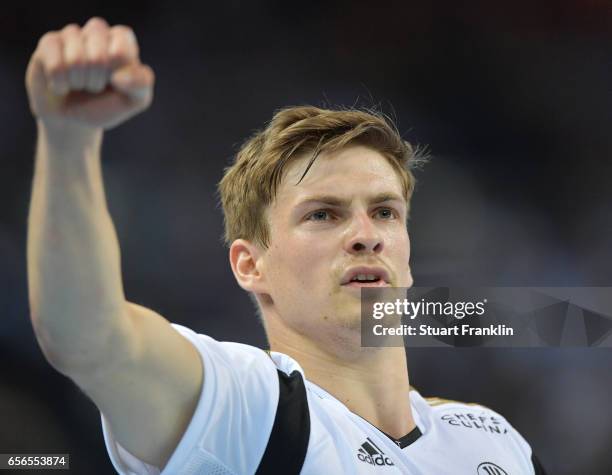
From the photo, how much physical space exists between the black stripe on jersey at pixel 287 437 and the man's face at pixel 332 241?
1.45ft

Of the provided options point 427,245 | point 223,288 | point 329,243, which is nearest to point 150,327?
point 329,243

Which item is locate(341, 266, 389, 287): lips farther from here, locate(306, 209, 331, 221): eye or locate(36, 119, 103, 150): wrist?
locate(36, 119, 103, 150): wrist

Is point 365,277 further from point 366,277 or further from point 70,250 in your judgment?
point 70,250

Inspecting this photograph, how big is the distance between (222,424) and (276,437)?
0.50ft

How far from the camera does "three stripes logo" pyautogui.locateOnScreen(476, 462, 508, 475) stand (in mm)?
2252

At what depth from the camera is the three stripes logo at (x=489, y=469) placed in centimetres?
225

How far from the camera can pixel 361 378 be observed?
233cm

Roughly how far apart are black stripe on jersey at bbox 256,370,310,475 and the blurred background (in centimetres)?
234

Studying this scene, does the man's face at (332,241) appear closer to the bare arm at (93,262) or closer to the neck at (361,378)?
the neck at (361,378)

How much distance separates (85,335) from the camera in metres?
1.41

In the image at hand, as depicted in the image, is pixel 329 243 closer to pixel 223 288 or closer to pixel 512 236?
pixel 223 288

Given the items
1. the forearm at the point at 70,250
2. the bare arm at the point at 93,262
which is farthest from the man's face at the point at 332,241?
the forearm at the point at 70,250

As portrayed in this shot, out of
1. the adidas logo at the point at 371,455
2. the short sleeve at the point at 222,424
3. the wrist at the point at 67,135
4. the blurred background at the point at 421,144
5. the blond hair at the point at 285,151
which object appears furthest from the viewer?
the blurred background at the point at 421,144

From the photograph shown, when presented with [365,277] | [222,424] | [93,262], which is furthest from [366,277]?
[93,262]
